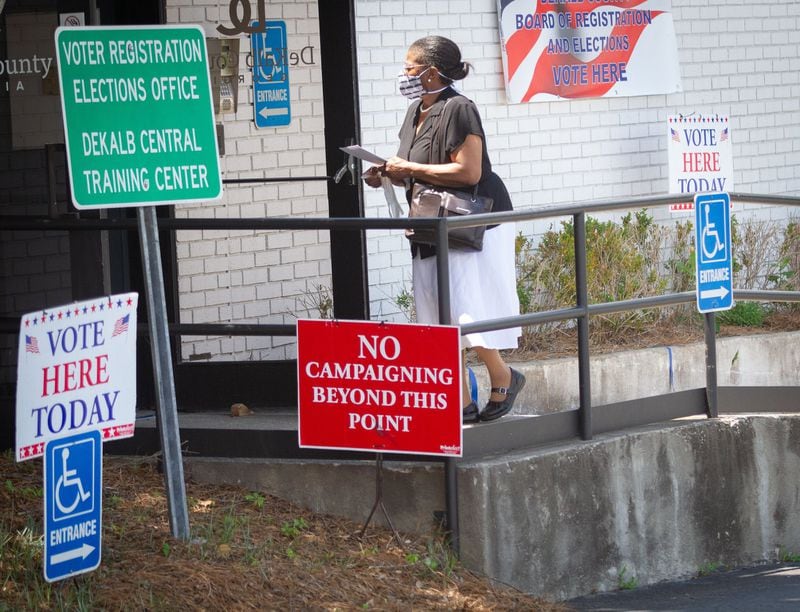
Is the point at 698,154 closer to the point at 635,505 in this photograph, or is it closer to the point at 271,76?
the point at 271,76

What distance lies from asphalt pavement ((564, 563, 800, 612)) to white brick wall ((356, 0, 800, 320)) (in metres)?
2.77

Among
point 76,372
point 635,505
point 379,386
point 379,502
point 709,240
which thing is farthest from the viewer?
point 709,240

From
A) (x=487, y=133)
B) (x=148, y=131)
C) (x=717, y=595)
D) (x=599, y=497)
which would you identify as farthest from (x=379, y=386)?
(x=487, y=133)

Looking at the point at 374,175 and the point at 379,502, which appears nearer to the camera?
the point at 379,502

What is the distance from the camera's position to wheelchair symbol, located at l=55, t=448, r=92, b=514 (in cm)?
492

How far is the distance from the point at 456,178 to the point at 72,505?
2264 mm

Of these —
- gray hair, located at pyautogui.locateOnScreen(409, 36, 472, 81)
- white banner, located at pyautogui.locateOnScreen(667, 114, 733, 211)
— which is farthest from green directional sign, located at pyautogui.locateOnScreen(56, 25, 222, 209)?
white banner, located at pyautogui.locateOnScreen(667, 114, 733, 211)

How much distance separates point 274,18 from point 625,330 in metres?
3.10

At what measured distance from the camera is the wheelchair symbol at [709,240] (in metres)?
6.97

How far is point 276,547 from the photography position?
582 centimetres

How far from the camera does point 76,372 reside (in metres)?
5.09

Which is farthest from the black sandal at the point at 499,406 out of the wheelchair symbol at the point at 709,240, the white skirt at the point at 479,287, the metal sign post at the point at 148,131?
the metal sign post at the point at 148,131

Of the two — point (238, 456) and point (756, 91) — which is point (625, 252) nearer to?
point (756, 91)

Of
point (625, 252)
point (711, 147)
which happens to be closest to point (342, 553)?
point (625, 252)
